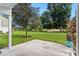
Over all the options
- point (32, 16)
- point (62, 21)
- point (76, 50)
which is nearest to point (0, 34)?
point (32, 16)

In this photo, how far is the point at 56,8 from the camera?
332cm

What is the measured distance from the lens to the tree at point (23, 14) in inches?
130

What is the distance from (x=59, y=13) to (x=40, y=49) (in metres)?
0.63

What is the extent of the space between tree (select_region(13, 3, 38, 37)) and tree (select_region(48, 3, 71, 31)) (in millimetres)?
265

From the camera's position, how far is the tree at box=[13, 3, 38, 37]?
3305 mm

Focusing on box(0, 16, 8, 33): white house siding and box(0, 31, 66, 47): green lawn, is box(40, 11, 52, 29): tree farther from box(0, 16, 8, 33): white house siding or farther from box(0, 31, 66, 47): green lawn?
box(0, 16, 8, 33): white house siding

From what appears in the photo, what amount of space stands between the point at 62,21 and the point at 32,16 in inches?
18.6

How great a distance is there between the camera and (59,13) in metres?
3.32

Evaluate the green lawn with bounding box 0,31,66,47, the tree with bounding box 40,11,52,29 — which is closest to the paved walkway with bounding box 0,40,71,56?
the green lawn with bounding box 0,31,66,47

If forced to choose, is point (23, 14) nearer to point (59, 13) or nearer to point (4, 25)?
point (4, 25)

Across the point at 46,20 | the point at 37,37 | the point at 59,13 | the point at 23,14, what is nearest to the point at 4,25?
the point at 23,14

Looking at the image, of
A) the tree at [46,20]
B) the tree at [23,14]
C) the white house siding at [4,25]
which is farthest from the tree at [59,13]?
the white house siding at [4,25]

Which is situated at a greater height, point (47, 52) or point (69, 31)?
point (69, 31)

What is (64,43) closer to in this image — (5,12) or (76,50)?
(76,50)
